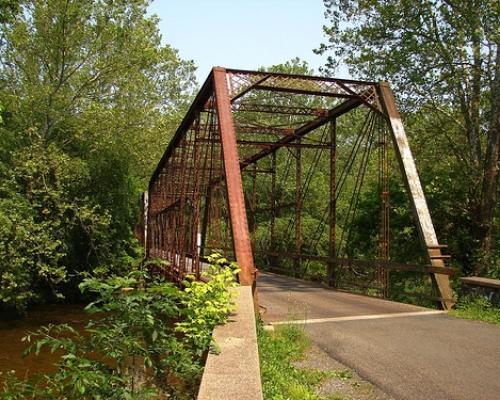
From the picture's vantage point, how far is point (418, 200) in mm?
9742

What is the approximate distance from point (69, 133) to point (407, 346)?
17166 millimetres

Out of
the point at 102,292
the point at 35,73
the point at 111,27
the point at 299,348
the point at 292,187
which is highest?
the point at 111,27

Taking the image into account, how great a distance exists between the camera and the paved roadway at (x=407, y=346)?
4.57 m

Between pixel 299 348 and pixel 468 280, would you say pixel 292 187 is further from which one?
pixel 299 348

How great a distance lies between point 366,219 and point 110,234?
10.1 meters

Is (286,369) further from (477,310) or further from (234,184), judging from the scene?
(477,310)

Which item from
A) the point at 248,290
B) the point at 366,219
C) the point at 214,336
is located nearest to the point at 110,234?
the point at 366,219

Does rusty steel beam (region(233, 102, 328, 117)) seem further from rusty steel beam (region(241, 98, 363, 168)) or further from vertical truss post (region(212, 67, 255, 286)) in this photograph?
vertical truss post (region(212, 67, 255, 286))

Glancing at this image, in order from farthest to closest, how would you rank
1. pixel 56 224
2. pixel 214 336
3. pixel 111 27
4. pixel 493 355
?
pixel 111 27, pixel 56 224, pixel 493 355, pixel 214 336

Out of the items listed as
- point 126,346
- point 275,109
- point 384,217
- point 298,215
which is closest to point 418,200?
point 384,217

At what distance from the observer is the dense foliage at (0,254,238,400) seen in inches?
143

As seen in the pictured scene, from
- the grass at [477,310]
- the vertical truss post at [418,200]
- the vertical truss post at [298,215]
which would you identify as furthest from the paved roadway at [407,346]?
the vertical truss post at [298,215]

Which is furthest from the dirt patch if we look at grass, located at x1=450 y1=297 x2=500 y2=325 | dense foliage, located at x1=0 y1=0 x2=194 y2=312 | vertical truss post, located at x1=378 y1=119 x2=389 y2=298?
dense foliage, located at x1=0 y1=0 x2=194 y2=312

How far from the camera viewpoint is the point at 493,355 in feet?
18.4
